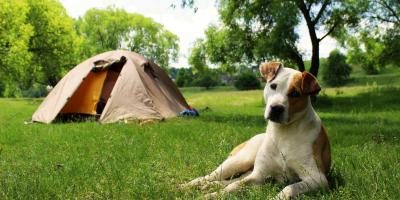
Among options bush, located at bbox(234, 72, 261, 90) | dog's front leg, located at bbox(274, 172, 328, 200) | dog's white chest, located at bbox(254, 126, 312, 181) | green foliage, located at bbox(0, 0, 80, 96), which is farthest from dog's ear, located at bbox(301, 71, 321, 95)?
bush, located at bbox(234, 72, 261, 90)

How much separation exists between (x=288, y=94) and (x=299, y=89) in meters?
0.11

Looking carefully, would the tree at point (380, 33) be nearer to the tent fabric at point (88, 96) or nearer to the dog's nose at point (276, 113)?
the tent fabric at point (88, 96)

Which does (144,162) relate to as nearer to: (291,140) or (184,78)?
(291,140)

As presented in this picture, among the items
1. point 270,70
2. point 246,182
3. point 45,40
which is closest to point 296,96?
point 270,70

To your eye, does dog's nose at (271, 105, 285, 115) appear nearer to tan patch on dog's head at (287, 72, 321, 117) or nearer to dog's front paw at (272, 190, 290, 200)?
tan patch on dog's head at (287, 72, 321, 117)

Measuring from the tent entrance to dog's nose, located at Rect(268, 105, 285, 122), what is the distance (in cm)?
1208

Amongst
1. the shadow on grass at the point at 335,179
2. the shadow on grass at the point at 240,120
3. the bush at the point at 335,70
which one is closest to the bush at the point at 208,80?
the bush at the point at 335,70

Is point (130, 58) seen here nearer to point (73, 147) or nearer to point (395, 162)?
point (73, 147)

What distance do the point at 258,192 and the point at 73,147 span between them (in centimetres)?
534

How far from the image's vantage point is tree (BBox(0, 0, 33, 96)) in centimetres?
3472

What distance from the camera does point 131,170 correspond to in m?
6.09

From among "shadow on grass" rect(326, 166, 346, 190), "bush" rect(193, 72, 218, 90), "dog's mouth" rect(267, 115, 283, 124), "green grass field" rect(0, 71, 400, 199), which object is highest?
"dog's mouth" rect(267, 115, 283, 124)

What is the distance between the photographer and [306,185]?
432 cm

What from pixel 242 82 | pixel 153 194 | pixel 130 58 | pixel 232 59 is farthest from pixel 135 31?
pixel 153 194
